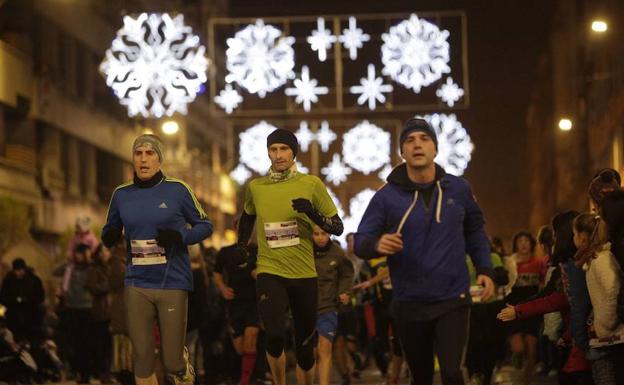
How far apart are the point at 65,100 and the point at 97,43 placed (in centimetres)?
648

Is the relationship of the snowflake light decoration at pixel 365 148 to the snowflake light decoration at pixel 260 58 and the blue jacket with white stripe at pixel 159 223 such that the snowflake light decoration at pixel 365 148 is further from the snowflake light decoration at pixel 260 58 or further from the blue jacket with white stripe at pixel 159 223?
the blue jacket with white stripe at pixel 159 223

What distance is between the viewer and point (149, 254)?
11711 millimetres

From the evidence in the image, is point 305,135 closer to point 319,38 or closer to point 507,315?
point 319,38

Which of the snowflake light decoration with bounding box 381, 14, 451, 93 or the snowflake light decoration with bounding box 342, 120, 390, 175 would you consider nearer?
the snowflake light decoration with bounding box 381, 14, 451, 93

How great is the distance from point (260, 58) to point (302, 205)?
2360cm

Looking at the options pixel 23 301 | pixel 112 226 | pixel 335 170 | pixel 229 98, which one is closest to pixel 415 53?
pixel 229 98

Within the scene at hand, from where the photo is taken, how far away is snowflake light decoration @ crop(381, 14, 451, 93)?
35.2m

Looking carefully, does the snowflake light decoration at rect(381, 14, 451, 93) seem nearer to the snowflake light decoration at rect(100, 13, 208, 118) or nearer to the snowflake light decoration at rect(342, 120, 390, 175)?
the snowflake light decoration at rect(100, 13, 208, 118)

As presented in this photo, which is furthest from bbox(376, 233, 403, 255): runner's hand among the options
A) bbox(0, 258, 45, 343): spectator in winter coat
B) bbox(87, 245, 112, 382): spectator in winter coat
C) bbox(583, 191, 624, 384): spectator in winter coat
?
bbox(0, 258, 45, 343): spectator in winter coat

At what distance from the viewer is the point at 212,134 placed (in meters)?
89.8

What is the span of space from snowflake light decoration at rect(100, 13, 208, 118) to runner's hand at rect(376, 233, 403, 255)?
24.8 meters

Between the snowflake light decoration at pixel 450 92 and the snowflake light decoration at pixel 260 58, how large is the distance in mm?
3570

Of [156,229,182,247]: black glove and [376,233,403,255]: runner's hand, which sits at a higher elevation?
[156,229,182,247]: black glove

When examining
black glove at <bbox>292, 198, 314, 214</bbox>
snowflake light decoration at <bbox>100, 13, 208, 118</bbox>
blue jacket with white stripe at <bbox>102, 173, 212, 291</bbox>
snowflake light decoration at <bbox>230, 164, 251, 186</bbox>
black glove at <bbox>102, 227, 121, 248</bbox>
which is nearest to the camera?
blue jacket with white stripe at <bbox>102, 173, 212, 291</bbox>
